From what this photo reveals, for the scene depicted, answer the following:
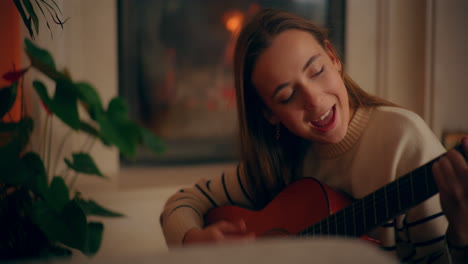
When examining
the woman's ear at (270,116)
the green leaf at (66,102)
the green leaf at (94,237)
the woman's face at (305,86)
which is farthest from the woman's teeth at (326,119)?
the green leaf at (94,237)

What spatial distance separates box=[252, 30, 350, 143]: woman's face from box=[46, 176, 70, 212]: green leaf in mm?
572

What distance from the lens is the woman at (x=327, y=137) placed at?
0.62 meters

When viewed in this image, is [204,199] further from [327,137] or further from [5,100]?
[5,100]

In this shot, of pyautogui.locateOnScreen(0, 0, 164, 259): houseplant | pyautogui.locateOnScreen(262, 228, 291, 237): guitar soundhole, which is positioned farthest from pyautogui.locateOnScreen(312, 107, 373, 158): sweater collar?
pyautogui.locateOnScreen(0, 0, 164, 259): houseplant

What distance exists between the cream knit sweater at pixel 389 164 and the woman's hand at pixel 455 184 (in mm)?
59

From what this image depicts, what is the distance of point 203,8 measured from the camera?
1.78 meters

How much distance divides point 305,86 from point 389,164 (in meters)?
0.20

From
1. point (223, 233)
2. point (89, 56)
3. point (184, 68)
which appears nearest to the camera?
point (223, 233)

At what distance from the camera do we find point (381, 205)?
609 mm

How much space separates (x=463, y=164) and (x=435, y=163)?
0.04 meters

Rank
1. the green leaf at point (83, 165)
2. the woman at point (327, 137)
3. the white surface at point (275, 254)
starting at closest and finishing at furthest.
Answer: the white surface at point (275, 254), the woman at point (327, 137), the green leaf at point (83, 165)

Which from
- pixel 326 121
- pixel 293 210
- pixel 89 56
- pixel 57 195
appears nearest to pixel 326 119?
pixel 326 121

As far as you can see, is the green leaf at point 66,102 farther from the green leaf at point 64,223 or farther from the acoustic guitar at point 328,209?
the acoustic guitar at point 328,209

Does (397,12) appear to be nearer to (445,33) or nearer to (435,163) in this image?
(445,33)
